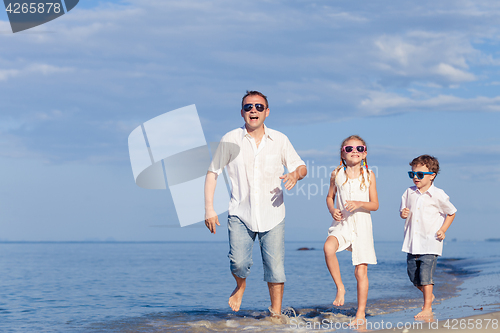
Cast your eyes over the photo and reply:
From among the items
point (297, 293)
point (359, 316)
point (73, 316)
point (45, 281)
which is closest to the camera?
point (359, 316)

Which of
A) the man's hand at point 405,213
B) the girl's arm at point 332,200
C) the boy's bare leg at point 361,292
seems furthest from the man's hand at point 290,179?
the man's hand at point 405,213

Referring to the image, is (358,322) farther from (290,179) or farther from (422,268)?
(290,179)

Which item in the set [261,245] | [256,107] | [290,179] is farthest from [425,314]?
[256,107]

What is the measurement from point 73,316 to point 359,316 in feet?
14.6

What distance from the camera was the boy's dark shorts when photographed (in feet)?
18.0

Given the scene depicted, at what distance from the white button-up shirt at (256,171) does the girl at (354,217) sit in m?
0.56

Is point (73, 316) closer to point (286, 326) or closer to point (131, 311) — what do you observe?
point (131, 311)

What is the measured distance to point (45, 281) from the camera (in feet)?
42.9

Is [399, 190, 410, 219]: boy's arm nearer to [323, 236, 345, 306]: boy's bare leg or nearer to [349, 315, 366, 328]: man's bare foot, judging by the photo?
[323, 236, 345, 306]: boy's bare leg

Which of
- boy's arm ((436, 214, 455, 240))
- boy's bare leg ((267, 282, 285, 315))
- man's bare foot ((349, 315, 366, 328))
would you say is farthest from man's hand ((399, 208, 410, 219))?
boy's bare leg ((267, 282, 285, 315))

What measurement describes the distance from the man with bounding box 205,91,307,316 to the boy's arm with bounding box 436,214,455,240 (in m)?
1.74

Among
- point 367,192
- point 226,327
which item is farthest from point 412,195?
point 226,327

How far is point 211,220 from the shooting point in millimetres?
5301

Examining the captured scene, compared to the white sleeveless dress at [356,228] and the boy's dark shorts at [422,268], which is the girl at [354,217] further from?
the boy's dark shorts at [422,268]
